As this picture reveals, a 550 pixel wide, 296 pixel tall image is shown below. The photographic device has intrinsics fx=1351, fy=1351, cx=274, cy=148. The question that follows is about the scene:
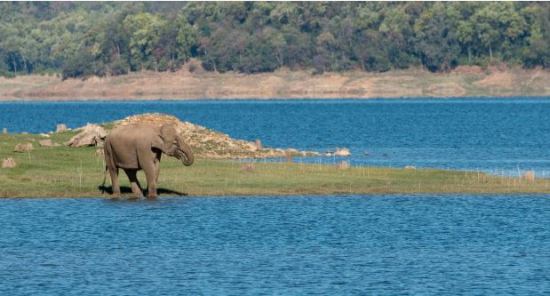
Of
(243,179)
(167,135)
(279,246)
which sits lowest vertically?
(243,179)

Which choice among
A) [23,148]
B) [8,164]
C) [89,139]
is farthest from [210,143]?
[8,164]

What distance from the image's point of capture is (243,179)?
223ft

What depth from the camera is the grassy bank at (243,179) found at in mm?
64463

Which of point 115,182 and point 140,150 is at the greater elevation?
point 140,150

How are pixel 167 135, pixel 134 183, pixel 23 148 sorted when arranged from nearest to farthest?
pixel 167 135 → pixel 134 183 → pixel 23 148

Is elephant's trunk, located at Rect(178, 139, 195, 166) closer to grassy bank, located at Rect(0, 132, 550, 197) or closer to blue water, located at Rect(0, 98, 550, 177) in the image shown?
grassy bank, located at Rect(0, 132, 550, 197)

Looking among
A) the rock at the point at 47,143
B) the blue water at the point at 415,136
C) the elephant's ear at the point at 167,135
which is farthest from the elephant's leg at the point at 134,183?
the blue water at the point at 415,136

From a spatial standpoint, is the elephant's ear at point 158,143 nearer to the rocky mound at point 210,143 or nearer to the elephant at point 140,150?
the elephant at point 140,150

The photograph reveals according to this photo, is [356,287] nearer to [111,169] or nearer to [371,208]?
[371,208]

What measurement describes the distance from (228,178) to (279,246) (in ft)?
62.9

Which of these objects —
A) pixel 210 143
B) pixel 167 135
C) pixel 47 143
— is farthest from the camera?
pixel 210 143

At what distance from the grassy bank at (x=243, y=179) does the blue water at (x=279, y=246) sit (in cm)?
172

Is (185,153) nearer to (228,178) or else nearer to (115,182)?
(115,182)

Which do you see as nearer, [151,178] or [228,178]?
[151,178]
